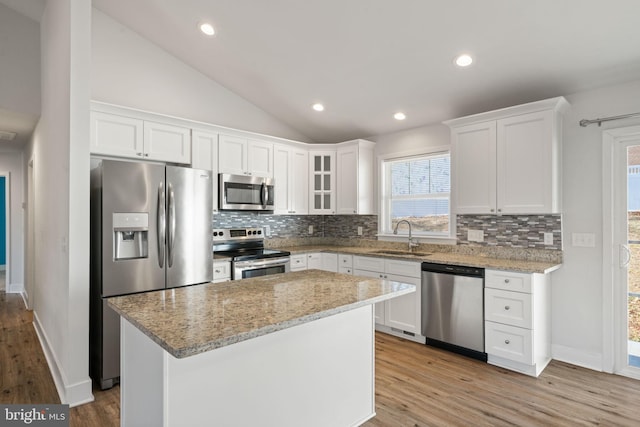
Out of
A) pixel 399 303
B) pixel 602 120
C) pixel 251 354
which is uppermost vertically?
pixel 602 120

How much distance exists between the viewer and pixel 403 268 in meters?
3.78

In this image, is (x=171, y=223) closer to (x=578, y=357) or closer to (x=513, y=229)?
(x=513, y=229)

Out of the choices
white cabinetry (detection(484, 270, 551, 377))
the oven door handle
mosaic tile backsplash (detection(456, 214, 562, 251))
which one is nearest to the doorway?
mosaic tile backsplash (detection(456, 214, 562, 251))

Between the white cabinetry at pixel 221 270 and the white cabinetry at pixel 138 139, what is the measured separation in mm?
1130

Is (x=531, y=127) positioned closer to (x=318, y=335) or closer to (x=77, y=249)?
(x=318, y=335)

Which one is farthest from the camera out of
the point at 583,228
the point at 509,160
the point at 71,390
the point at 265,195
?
the point at 265,195

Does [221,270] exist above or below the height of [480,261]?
below

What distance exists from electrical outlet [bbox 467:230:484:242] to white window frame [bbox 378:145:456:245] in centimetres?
18

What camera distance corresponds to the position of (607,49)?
265 cm

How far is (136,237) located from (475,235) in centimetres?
334

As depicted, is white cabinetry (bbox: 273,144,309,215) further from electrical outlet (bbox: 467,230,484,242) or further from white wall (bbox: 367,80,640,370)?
white wall (bbox: 367,80,640,370)

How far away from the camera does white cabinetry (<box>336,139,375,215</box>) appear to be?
4.63 meters

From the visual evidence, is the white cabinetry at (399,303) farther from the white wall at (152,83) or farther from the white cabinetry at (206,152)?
the white wall at (152,83)

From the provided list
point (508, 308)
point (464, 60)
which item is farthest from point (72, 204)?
point (508, 308)
